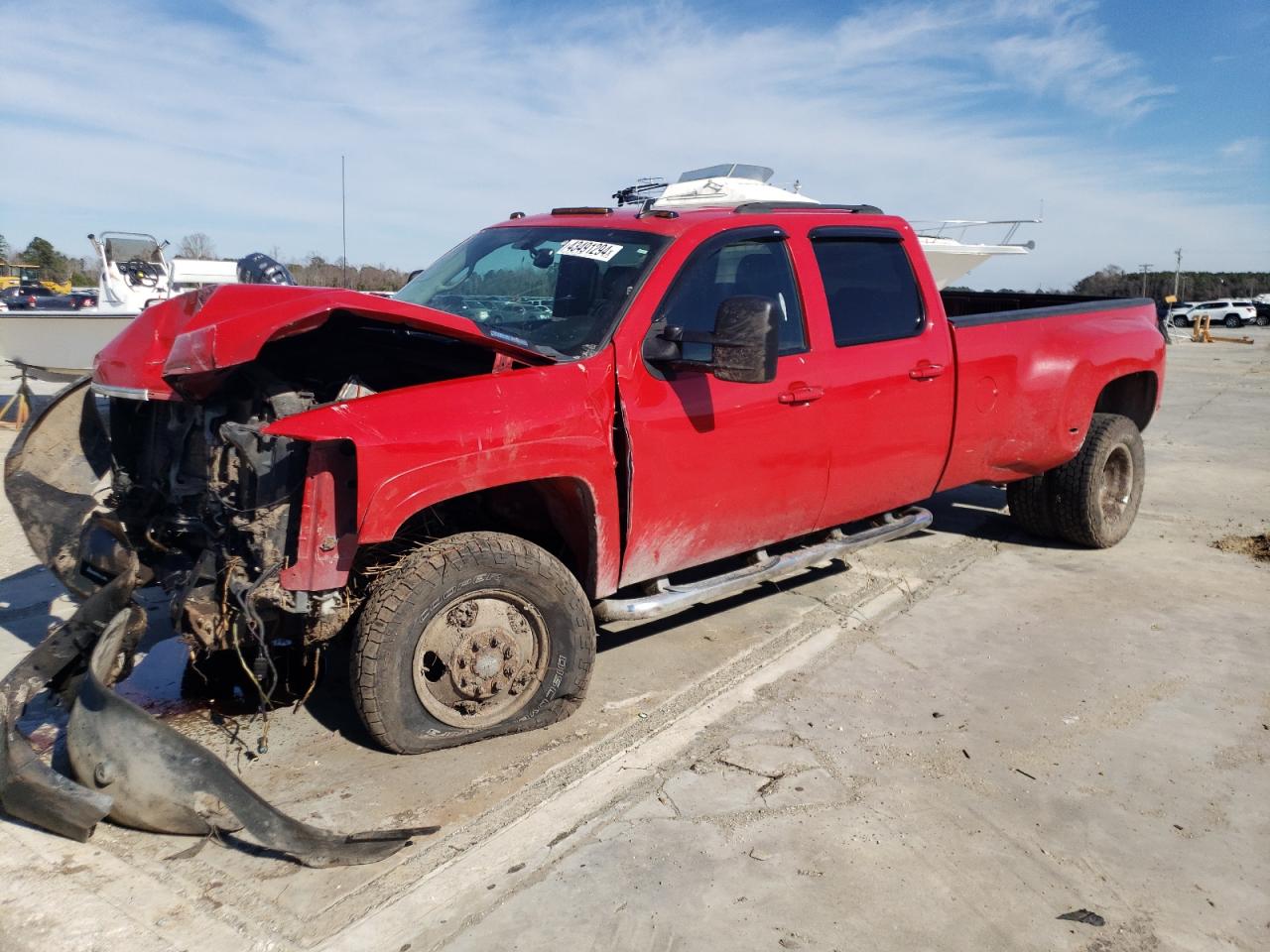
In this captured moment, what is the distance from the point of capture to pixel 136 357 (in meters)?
3.64

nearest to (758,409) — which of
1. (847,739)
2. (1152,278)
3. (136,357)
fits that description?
(847,739)

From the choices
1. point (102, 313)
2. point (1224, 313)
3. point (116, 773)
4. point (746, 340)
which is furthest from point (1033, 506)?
point (1224, 313)

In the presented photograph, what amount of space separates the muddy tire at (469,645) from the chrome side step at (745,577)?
0.28 m

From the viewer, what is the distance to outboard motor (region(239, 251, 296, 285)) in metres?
5.64

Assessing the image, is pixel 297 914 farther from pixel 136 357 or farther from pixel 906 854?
pixel 136 357

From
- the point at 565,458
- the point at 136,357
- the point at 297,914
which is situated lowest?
the point at 297,914

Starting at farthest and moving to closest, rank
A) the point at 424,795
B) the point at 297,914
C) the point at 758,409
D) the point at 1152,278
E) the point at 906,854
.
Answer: the point at 1152,278 → the point at 758,409 → the point at 424,795 → the point at 906,854 → the point at 297,914

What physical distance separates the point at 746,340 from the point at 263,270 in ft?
10.7

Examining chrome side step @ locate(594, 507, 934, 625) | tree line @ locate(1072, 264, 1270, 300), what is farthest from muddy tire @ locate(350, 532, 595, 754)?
tree line @ locate(1072, 264, 1270, 300)

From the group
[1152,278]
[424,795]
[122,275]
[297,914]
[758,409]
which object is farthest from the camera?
[1152,278]

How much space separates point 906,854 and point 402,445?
1.97m

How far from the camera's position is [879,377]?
463 cm

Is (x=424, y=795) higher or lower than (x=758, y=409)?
lower

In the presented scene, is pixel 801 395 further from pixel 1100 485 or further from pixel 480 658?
pixel 1100 485
